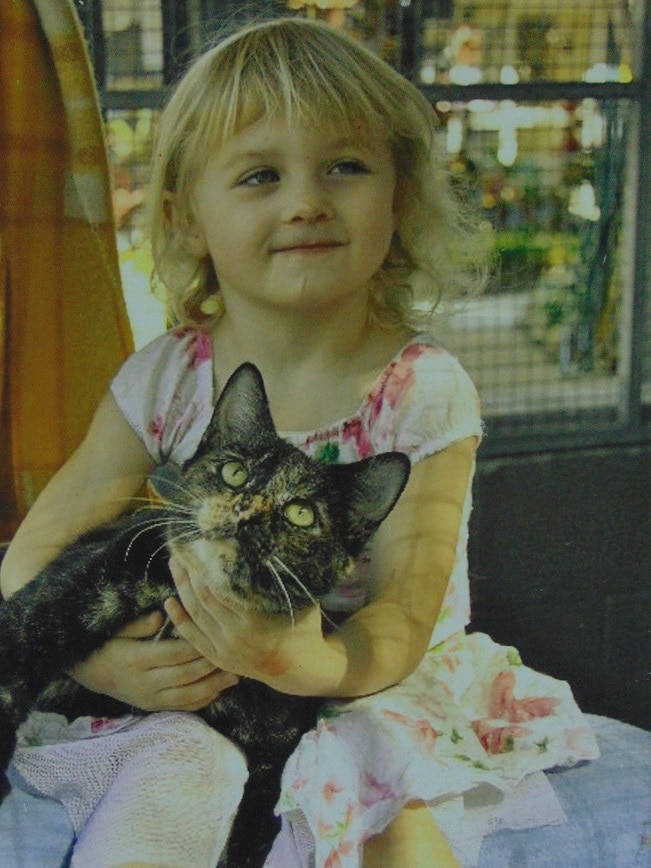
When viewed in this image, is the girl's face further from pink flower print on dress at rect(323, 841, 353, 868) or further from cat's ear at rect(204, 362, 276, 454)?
pink flower print on dress at rect(323, 841, 353, 868)

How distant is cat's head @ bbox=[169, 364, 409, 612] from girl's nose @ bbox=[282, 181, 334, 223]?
13 cm

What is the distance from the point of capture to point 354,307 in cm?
110

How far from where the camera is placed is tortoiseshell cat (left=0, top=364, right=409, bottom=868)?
3.21 ft

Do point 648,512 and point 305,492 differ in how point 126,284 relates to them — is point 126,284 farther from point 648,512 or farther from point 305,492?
point 648,512

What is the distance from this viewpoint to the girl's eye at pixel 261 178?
97cm

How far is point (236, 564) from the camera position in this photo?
965mm

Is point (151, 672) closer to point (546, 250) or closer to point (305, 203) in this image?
point (305, 203)

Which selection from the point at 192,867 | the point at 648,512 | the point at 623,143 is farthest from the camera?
the point at 648,512

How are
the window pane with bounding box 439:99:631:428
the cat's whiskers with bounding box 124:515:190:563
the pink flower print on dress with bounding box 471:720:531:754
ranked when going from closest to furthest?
1. the cat's whiskers with bounding box 124:515:190:563
2. the pink flower print on dress with bounding box 471:720:531:754
3. the window pane with bounding box 439:99:631:428

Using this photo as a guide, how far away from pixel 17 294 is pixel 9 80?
0.19m

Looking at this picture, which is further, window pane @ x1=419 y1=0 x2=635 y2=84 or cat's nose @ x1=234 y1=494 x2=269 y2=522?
window pane @ x1=419 y1=0 x2=635 y2=84

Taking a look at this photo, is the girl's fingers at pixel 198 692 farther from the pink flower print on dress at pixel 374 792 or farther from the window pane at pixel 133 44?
the window pane at pixel 133 44

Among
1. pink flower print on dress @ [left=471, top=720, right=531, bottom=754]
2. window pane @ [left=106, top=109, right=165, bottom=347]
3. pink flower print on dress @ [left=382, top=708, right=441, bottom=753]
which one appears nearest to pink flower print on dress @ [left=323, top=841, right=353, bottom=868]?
pink flower print on dress @ [left=382, top=708, right=441, bottom=753]

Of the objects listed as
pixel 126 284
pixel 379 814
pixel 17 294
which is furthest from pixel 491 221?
pixel 379 814
